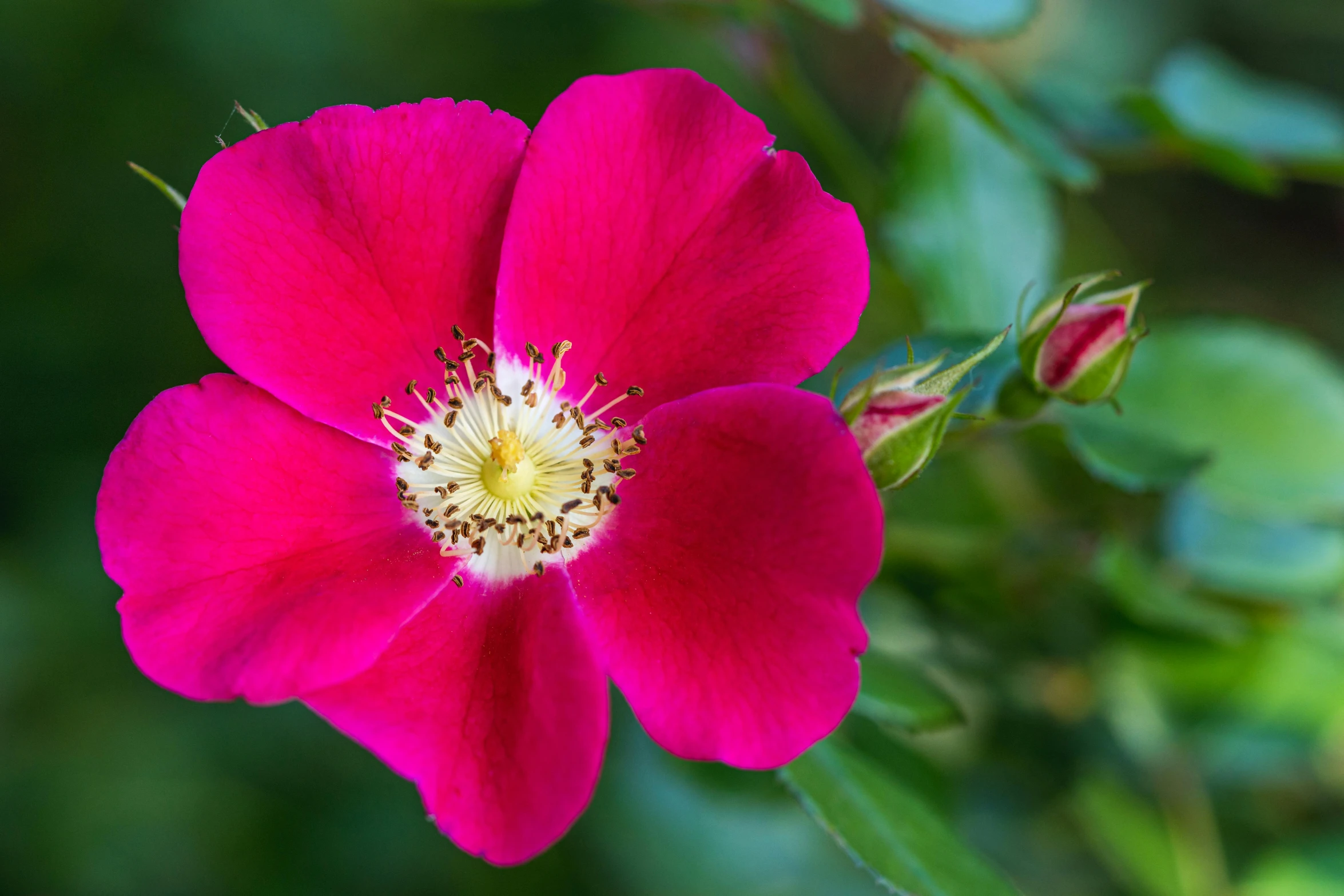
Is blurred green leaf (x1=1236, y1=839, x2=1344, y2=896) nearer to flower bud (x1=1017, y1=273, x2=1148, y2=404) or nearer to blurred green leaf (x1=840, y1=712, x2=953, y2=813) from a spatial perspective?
blurred green leaf (x1=840, y1=712, x2=953, y2=813)

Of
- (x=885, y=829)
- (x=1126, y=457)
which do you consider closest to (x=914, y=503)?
(x=1126, y=457)

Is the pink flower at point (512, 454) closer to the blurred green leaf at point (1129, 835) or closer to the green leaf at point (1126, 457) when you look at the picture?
the green leaf at point (1126, 457)

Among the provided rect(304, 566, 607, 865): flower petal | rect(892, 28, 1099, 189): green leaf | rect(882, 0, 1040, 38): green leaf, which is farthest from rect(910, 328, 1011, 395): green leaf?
rect(882, 0, 1040, 38): green leaf

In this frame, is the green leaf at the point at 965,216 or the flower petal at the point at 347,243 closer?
the flower petal at the point at 347,243

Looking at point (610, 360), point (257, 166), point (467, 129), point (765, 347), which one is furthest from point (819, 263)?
point (257, 166)

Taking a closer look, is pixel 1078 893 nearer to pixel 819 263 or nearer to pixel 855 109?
pixel 819 263

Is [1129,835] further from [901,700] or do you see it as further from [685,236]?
[685,236]

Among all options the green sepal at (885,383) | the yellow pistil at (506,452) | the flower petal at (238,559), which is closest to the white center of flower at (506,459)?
the yellow pistil at (506,452)

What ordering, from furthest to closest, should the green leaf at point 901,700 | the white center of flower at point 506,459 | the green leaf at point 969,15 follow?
1. the green leaf at point 969,15
2. the green leaf at point 901,700
3. the white center of flower at point 506,459

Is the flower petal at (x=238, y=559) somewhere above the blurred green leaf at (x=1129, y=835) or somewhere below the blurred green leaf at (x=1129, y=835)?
above
